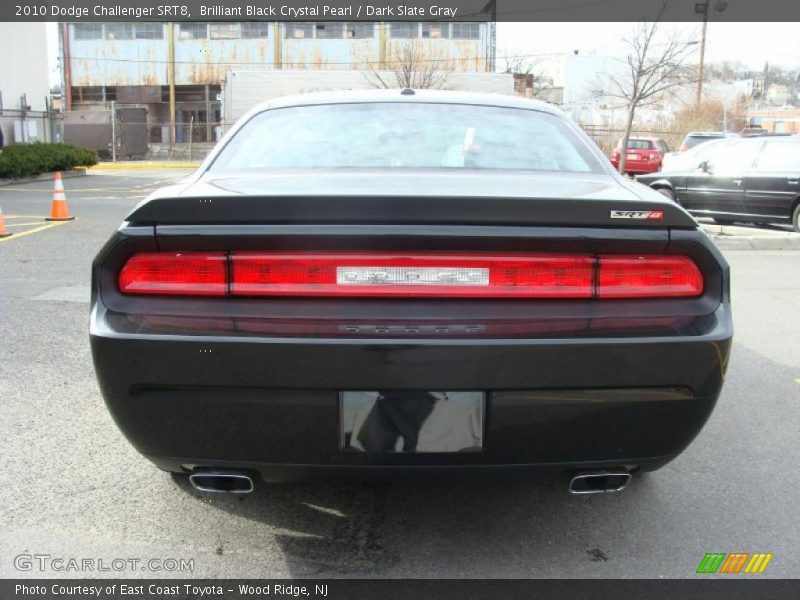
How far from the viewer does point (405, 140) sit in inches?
125

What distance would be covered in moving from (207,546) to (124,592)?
0.34 m

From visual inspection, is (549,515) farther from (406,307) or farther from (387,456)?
(406,307)

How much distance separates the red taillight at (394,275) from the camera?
2.23 m

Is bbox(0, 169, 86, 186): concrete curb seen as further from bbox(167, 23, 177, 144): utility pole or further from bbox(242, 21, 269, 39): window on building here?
bbox(242, 21, 269, 39): window on building

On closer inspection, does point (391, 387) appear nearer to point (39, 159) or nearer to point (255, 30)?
point (39, 159)

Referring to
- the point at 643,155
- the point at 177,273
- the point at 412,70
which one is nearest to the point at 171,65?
the point at 412,70

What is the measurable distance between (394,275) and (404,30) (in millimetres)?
50234

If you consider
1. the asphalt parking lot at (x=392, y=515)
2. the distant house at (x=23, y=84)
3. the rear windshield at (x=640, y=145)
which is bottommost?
the asphalt parking lot at (x=392, y=515)

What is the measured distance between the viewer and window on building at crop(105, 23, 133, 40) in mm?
50094

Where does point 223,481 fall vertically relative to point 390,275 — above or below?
below

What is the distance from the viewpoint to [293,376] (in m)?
2.18

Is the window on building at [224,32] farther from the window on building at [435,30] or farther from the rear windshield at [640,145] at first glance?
the rear windshield at [640,145]

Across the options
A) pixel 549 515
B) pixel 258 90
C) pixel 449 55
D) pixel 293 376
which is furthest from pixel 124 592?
pixel 449 55

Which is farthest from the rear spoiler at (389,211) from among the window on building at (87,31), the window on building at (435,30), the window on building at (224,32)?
the window on building at (87,31)
